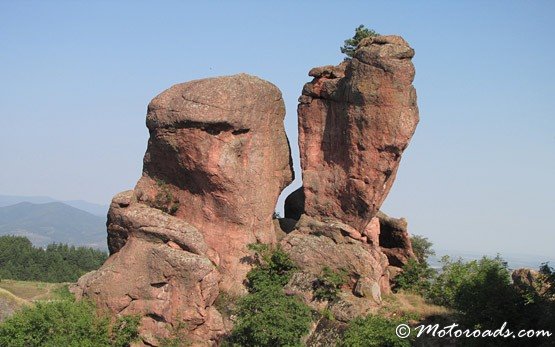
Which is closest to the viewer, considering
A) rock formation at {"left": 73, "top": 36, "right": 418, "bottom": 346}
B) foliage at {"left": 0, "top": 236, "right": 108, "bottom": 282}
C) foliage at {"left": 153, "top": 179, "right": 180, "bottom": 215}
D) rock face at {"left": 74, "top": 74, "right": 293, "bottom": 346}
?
rock face at {"left": 74, "top": 74, "right": 293, "bottom": 346}

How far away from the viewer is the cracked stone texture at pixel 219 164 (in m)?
30.3

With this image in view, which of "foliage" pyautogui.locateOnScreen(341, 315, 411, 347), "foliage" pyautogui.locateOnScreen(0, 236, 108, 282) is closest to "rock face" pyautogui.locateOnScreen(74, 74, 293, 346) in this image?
"foliage" pyautogui.locateOnScreen(341, 315, 411, 347)

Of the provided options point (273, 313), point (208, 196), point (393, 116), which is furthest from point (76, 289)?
point (393, 116)

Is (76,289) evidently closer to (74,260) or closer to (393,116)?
(393,116)

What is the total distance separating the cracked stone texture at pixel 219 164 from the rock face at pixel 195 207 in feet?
0.15

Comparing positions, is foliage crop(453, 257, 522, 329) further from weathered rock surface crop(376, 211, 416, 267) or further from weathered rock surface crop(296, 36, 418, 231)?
weathered rock surface crop(376, 211, 416, 267)

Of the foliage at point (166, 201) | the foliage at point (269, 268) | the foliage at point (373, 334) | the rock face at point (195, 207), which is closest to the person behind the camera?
the foliage at point (373, 334)

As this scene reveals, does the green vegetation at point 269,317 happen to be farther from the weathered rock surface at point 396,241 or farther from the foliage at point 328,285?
the weathered rock surface at point 396,241

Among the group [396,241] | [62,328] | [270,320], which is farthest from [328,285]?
[62,328]

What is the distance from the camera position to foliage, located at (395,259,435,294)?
33.7 meters

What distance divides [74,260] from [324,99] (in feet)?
231

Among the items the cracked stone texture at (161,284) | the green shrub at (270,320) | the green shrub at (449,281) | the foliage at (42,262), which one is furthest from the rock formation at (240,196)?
the foliage at (42,262)

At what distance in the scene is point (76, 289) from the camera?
95.0 feet

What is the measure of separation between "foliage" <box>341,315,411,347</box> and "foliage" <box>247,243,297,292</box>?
183 inches
